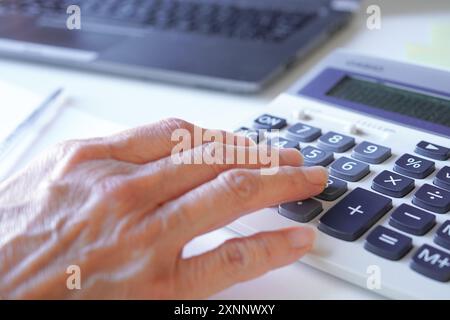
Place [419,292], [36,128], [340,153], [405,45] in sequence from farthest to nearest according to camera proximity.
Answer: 1. [405,45]
2. [36,128]
3. [340,153]
4. [419,292]

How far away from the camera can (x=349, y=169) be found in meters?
0.48

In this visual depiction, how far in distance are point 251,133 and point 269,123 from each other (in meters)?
0.02

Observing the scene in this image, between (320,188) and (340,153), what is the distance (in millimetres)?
66

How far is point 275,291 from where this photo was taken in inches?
16.1

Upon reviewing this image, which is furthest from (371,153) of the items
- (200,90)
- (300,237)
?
(200,90)

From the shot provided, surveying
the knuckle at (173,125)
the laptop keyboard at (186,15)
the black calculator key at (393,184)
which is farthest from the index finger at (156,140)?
the laptop keyboard at (186,15)

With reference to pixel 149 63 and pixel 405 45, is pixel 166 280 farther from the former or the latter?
pixel 405 45

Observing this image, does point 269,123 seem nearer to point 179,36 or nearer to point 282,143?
point 282,143

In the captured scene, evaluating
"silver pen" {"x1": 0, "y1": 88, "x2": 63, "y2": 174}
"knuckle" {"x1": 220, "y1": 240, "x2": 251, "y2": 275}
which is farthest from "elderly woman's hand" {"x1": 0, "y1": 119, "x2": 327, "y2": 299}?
"silver pen" {"x1": 0, "y1": 88, "x2": 63, "y2": 174}

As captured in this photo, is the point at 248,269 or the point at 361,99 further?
the point at 361,99

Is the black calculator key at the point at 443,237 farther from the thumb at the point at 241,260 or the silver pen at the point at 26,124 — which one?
the silver pen at the point at 26,124

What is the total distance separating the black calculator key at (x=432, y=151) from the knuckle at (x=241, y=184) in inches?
5.9

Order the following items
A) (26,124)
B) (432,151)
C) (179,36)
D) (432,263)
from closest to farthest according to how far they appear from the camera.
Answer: (432,263)
(432,151)
(26,124)
(179,36)

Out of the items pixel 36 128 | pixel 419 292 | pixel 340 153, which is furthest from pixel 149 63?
pixel 419 292
